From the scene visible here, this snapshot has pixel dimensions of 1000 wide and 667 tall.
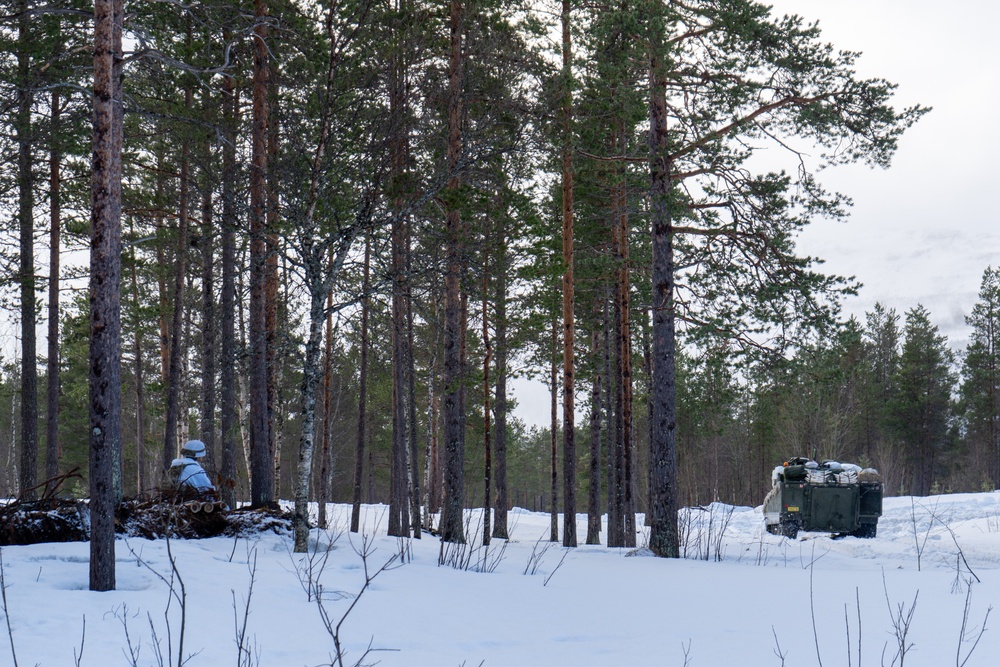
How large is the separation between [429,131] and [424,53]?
1.47 metres

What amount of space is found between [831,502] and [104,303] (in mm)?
16415

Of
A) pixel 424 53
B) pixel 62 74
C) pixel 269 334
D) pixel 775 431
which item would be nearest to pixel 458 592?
pixel 269 334

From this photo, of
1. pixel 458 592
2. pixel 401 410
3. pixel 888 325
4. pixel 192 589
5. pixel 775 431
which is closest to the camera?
pixel 192 589

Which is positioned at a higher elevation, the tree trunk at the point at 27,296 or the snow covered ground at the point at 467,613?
the tree trunk at the point at 27,296

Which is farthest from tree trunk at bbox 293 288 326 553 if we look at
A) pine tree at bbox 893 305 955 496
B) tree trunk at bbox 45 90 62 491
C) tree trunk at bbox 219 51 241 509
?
pine tree at bbox 893 305 955 496

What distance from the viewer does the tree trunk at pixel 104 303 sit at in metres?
5.86

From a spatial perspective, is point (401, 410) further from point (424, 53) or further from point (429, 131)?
point (424, 53)

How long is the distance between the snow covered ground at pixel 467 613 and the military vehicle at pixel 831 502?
8610 mm

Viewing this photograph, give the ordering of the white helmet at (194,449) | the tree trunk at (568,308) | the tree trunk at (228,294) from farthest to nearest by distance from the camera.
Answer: the tree trunk at (568,308) → the tree trunk at (228,294) → the white helmet at (194,449)

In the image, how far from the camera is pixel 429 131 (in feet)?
43.5

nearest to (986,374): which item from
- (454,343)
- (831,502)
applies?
(831,502)

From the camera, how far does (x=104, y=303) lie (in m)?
6.14

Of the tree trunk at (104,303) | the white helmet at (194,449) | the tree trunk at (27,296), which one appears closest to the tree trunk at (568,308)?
the white helmet at (194,449)

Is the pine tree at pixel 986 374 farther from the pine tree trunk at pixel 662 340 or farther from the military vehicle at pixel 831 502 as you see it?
the pine tree trunk at pixel 662 340
